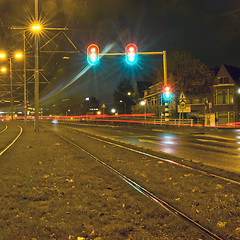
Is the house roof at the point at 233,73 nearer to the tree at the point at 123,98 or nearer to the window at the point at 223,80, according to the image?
the window at the point at 223,80

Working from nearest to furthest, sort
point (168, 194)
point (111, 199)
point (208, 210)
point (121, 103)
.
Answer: point (208, 210) → point (111, 199) → point (168, 194) → point (121, 103)

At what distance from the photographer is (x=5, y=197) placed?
16.7ft

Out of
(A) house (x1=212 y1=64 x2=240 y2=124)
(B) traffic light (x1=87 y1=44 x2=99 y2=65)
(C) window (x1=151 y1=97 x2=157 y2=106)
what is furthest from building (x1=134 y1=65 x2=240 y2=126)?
(B) traffic light (x1=87 y1=44 x2=99 y2=65)

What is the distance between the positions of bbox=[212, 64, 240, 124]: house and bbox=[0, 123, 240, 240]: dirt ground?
36481 mm

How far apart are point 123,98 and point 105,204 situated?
6890 cm

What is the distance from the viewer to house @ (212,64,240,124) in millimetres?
40469

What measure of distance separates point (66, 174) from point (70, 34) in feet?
47.7

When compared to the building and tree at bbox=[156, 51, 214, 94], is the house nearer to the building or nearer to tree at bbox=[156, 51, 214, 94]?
the building

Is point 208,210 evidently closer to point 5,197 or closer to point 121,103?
point 5,197

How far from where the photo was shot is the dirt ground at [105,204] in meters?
3.62

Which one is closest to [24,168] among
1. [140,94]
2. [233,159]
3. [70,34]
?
[233,159]

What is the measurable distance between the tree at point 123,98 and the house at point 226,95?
32.5 m

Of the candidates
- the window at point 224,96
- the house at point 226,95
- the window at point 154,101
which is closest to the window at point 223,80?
the house at point 226,95

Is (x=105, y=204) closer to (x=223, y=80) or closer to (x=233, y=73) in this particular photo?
(x=223, y=80)
